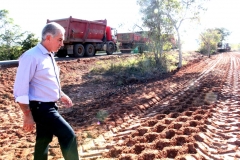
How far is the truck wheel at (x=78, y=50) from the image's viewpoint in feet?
47.0

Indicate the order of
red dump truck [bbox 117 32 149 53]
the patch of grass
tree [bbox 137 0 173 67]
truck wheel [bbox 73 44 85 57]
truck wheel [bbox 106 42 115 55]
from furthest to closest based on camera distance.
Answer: red dump truck [bbox 117 32 149 53]
truck wheel [bbox 106 42 115 55]
truck wheel [bbox 73 44 85 57]
tree [bbox 137 0 173 67]
the patch of grass

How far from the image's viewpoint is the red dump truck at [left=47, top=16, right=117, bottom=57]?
1354 centimetres

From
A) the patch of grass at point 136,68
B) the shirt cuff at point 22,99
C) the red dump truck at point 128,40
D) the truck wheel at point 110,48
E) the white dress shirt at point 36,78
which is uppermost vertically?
the red dump truck at point 128,40

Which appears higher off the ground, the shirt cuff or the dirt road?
the shirt cuff

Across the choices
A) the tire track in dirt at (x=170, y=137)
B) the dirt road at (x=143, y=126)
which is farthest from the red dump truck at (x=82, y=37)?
the tire track in dirt at (x=170, y=137)

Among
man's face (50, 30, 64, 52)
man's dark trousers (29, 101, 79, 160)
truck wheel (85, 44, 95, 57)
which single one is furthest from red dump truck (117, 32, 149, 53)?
man's dark trousers (29, 101, 79, 160)

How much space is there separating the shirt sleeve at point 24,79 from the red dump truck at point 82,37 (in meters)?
11.7

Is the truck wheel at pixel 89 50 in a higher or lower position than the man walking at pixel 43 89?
higher

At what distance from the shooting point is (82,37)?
574 inches

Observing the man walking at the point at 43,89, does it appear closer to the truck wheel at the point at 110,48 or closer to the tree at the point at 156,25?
the tree at the point at 156,25

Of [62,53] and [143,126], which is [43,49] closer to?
[143,126]

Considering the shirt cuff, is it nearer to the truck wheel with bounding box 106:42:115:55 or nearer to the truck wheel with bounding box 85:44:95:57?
the truck wheel with bounding box 85:44:95:57

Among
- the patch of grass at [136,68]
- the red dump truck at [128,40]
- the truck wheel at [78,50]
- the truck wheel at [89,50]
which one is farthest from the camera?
the red dump truck at [128,40]

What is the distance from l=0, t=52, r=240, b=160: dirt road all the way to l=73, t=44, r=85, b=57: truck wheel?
7179mm
